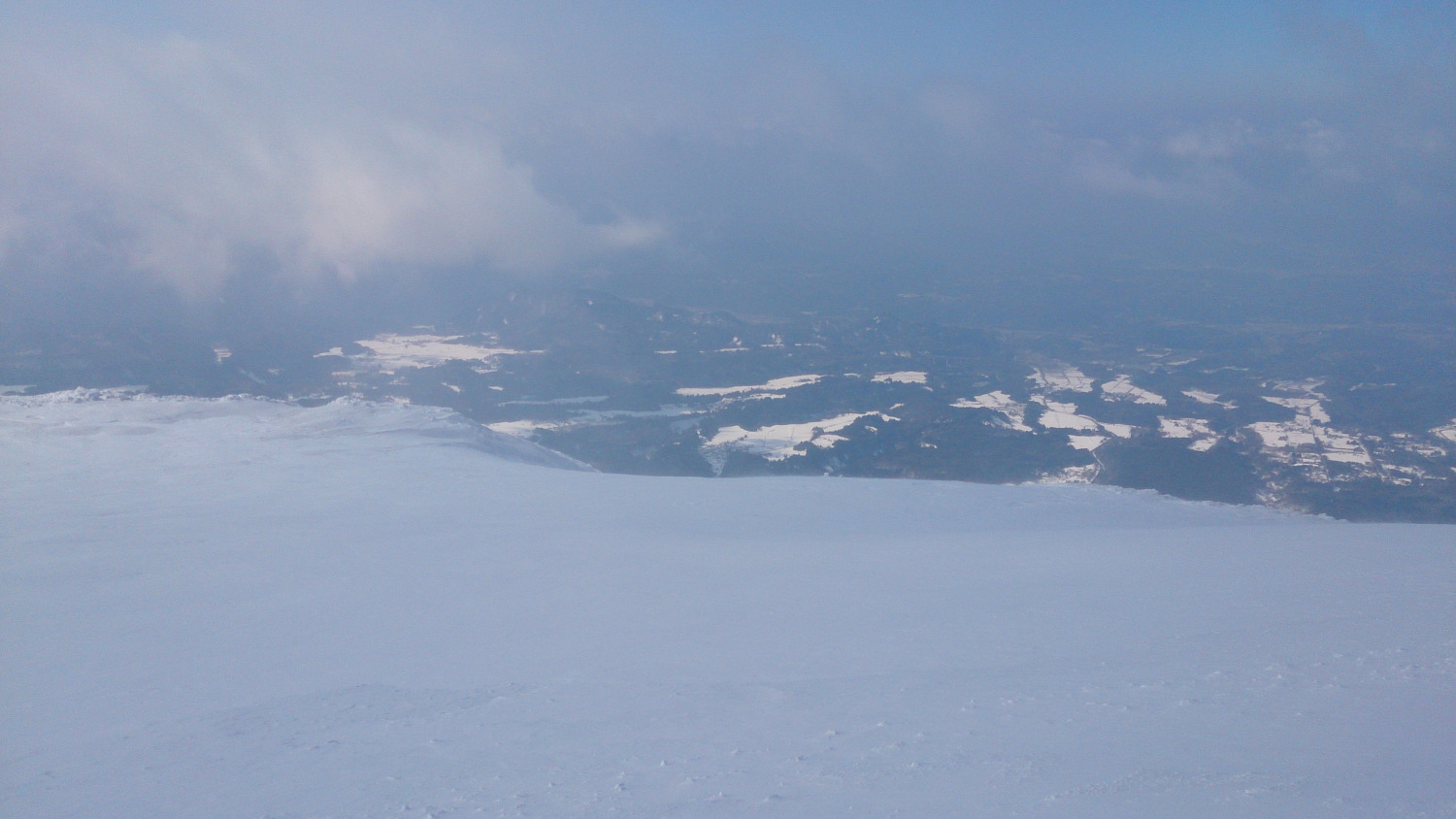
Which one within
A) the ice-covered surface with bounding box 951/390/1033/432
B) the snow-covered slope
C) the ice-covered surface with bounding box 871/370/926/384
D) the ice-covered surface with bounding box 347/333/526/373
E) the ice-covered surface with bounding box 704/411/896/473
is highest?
the ice-covered surface with bounding box 347/333/526/373

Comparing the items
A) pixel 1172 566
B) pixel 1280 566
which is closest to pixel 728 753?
pixel 1172 566

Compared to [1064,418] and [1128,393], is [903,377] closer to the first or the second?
[1128,393]

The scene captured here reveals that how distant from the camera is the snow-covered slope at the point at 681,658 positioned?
3.83m

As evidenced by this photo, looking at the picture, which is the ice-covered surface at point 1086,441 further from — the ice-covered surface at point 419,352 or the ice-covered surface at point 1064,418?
the ice-covered surface at point 419,352

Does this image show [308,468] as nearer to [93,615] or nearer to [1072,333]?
[93,615]

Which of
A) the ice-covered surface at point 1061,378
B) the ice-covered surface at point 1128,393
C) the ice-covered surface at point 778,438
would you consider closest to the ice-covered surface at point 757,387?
the ice-covered surface at point 778,438

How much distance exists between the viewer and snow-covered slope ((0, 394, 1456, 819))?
3.83m

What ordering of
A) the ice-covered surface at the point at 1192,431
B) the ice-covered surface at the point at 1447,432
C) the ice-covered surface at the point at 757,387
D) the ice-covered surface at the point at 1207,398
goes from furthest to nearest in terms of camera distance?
the ice-covered surface at the point at 757,387 → the ice-covered surface at the point at 1207,398 → the ice-covered surface at the point at 1447,432 → the ice-covered surface at the point at 1192,431

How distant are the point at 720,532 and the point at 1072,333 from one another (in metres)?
35.9

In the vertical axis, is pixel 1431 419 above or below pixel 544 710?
above

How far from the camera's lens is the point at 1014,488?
11891mm

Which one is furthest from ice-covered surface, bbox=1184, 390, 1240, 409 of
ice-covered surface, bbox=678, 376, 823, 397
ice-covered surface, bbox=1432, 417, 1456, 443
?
ice-covered surface, bbox=678, 376, 823, 397

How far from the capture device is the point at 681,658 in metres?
5.38

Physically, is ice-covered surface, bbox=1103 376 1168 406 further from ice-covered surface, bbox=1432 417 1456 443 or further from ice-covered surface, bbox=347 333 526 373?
ice-covered surface, bbox=347 333 526 373
